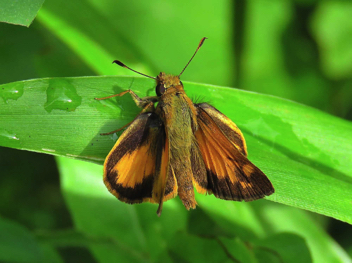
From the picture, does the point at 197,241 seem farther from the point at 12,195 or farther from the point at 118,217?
the point at 12,195

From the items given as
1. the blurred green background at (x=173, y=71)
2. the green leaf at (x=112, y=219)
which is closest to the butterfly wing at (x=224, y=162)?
the blurred green background at (x=173, y=71)

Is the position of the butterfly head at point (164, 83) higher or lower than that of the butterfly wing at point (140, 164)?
higher

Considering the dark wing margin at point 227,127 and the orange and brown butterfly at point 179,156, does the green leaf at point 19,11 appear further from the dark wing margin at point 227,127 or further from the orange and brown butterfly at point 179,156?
the dark wing margin at point 227,127

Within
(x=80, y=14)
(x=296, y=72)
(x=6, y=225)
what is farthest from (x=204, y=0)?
(x=6, y=225)

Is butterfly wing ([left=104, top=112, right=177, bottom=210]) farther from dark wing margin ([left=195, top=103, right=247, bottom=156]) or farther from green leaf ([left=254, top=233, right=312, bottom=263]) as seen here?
green leaf ([left=254, top=233, right=312, bottom=263])

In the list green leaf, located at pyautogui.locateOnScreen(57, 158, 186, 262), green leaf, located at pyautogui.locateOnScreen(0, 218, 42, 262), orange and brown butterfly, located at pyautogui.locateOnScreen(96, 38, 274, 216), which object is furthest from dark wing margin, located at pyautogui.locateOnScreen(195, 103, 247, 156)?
green leaf, located at pyautogui.locateOnScreen(0, 218, 42, 262)

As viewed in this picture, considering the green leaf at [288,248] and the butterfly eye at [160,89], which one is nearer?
the butterfly eye at [160,89]
